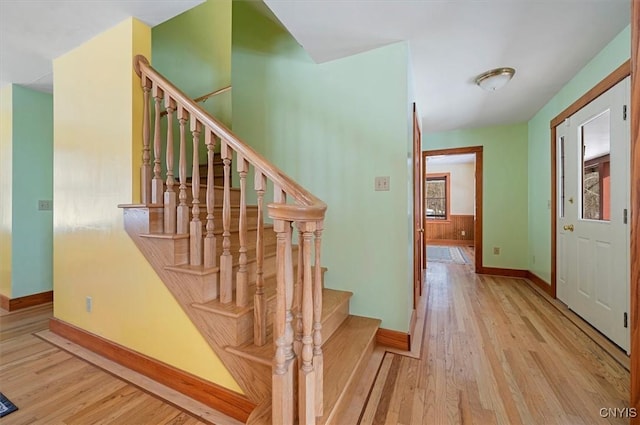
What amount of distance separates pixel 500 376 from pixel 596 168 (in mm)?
1988

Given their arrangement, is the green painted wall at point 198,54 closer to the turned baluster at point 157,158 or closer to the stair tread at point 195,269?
the turned baluster at point 157,158

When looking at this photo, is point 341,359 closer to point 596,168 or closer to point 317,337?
point 317,337

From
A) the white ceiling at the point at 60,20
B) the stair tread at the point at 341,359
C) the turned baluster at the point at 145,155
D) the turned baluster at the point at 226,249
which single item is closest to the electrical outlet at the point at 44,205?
the white ceiling at the point at 60,20

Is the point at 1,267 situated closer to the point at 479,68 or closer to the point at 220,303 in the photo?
the point at 220,303

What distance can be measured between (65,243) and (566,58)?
4270 mm

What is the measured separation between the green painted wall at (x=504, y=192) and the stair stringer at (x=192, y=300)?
12.9ft

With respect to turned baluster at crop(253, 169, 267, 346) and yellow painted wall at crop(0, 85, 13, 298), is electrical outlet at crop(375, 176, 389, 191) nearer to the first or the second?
turned baluster at crop(253, 169, 267, 346)

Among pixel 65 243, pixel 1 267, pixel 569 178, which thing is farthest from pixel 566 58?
pixel 1 267

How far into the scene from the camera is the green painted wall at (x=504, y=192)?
3873 mm

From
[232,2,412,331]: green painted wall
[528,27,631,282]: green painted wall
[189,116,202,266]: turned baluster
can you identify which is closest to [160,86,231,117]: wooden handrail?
[232,2,412,331]: green painted wall

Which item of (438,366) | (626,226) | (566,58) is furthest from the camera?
(566,58)

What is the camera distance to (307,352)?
3.54ft

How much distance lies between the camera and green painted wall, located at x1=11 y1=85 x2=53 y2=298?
271 centimetres

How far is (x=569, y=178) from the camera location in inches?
109
